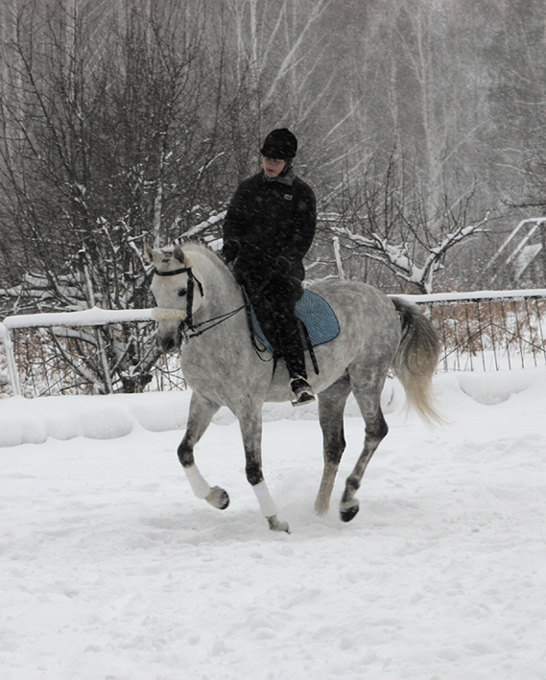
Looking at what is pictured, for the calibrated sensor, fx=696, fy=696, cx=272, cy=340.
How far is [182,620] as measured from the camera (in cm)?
327

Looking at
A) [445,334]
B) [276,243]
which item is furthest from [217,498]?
[445,334]

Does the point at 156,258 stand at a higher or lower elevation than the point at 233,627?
higher

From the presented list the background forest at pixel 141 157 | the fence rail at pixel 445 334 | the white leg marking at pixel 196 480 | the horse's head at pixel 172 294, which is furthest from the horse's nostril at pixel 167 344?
the background forest at pixel 141 157

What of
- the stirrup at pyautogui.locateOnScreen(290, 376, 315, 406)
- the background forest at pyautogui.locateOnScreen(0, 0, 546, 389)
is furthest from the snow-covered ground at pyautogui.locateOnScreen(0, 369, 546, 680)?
the background forest at pyautogui.locateOnScreen(0, 0, 546, 389)

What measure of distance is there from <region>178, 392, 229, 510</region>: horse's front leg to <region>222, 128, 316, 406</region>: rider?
2.14 feet

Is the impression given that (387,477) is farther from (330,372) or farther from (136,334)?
(136,334)

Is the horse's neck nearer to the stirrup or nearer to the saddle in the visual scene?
the saddle

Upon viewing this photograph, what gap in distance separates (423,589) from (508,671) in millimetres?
924

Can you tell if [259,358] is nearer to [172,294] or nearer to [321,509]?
[172,294]

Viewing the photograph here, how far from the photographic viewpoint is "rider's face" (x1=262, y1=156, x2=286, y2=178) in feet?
16.8

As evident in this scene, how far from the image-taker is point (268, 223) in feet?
16.9

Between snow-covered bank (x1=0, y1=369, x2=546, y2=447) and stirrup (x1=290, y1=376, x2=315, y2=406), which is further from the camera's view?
snow-covered bank (x1=0, y1=369, x2=546, y2=447)

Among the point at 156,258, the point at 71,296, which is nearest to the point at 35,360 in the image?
the point at 71,296

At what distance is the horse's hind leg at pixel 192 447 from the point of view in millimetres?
4863
